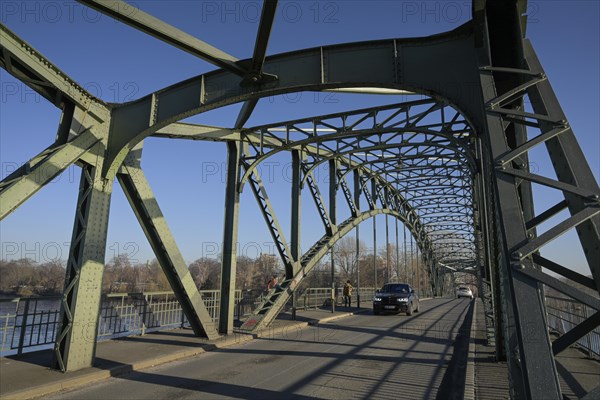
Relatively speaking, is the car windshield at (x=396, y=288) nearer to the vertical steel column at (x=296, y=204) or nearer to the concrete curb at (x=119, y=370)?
the vertical steel column at (x=296, y=204)

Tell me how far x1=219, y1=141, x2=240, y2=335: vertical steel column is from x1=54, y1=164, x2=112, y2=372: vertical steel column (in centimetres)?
483

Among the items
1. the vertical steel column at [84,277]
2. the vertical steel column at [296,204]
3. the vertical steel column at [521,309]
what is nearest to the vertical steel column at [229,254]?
the vertical steel column at [296,204]

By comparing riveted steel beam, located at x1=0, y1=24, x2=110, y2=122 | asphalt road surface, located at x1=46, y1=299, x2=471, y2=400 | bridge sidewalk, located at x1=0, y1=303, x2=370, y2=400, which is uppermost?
riveted steel beam, located at x1=0, y1=24, x2=110, y2=122

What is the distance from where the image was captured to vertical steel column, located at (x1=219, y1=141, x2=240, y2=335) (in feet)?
42.0

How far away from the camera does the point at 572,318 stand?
A: 10.5 metres

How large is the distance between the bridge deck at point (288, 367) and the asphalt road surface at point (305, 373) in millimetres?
19

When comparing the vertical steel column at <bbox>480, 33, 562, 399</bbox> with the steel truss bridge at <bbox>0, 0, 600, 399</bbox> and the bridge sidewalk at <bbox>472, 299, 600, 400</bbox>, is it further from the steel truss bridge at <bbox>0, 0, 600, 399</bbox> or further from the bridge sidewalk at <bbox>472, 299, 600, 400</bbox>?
the bridge sidewalk at <bbox>472, 299, 600, 400</bbox>

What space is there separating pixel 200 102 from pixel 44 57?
307 centimetres

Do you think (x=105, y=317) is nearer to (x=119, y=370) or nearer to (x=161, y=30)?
(x=119, y=370)

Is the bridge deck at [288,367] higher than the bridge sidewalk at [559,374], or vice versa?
the bridge sidewalk at [559,374]

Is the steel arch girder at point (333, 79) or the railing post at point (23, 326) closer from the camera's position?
the steel arch girder at point (333, 79)

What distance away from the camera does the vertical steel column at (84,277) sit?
25.5 feet

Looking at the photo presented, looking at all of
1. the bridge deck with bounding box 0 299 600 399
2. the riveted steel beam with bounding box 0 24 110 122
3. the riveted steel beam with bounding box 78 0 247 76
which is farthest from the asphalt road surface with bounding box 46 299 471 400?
the riveted steel beam with bounding box 78 0 247 76

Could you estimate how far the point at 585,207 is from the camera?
3566 millimetres
